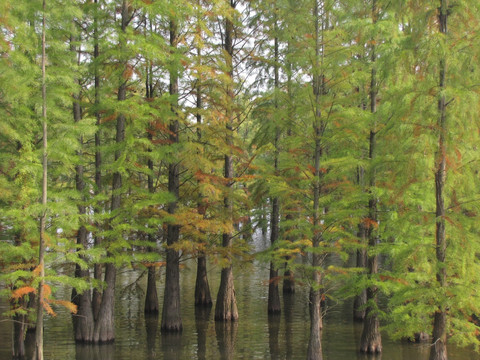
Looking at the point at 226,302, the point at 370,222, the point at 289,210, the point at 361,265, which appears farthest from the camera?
the point at 226,302

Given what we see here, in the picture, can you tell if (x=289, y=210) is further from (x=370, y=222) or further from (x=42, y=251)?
(x=42, y=251)

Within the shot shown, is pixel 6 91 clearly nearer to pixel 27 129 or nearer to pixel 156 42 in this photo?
pixel 27 129

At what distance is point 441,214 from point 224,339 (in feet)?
36.0

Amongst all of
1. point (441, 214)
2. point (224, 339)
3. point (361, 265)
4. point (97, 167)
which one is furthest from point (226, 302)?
point (441, 214)

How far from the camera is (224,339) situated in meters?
20.3

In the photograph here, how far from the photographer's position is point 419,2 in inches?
521

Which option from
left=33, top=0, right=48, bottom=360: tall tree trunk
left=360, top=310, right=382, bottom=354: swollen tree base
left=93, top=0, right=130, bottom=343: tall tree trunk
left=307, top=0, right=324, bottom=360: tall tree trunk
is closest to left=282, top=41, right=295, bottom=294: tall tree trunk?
left=307, top=0, right=324, bottom=360: tall tree trunk

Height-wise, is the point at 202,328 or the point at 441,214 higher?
the point at 441,214

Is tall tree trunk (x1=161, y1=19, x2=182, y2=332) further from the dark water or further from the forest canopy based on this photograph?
the dark water

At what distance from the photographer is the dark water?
58.9 feet

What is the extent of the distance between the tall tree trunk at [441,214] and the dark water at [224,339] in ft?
17.8

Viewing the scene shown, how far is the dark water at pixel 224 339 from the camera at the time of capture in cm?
1795

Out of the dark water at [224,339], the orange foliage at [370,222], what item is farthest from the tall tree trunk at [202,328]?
the orange foliage at [370,222]

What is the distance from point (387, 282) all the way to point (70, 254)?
407 inches
